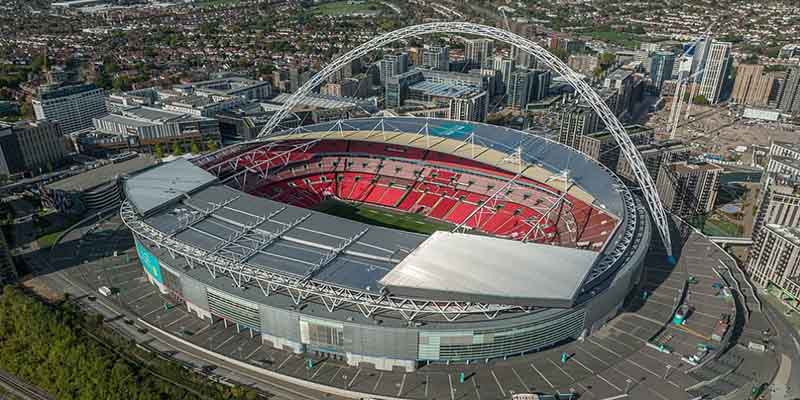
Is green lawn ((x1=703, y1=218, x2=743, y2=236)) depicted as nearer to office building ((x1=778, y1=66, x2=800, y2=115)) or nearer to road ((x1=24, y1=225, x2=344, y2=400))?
road ((x1=24, y1=225, x2=344, y2=400))

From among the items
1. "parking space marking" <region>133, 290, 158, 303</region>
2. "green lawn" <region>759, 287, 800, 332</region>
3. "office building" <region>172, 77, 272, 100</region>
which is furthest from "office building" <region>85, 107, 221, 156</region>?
"green lawn" <region>759, 287, 800, 332</region>

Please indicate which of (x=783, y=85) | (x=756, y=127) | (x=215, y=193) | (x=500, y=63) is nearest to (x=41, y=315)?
(x=215, y=193)

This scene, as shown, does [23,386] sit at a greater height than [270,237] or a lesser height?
lesser

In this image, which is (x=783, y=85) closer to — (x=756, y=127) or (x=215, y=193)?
(x=756, y=127)

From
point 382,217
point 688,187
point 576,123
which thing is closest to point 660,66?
point 576,123

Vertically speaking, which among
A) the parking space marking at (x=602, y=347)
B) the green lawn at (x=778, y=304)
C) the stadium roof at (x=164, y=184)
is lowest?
the green lawn at (x=778, y=304)

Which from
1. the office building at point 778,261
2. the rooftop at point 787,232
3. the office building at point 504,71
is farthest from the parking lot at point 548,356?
the office building at point 504,71

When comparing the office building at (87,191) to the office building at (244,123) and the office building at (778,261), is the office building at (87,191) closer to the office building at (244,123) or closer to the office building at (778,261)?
the office building at (244,123)
